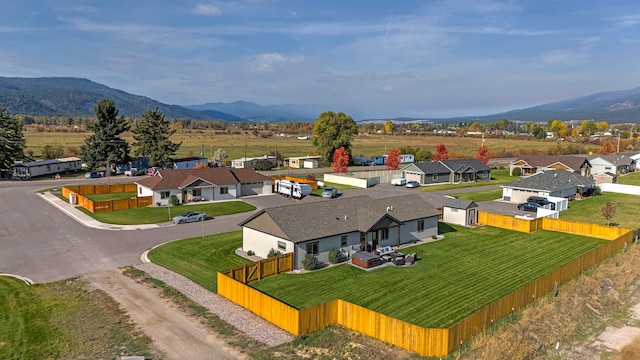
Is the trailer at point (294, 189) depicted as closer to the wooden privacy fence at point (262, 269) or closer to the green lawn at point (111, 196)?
the green lawn at point (111, 196)

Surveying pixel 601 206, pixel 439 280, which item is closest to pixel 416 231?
pixel 439 280

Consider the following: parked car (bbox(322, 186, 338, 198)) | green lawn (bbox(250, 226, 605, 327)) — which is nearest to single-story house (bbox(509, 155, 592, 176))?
parked car (bbox(322, 186, 338, 198))

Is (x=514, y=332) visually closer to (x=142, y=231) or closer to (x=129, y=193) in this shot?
(x=142, y=231)

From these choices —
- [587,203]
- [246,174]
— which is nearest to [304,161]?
[246,174]

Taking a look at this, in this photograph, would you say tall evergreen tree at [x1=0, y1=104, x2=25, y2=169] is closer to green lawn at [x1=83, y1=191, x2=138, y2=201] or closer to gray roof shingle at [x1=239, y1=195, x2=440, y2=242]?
green lawn at [x1=83, y1=191, x2=138, y2=201]

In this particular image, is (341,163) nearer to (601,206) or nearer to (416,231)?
(601,206)

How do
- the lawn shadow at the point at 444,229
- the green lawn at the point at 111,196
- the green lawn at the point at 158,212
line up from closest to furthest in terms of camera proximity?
the lawn shadow at the point at 444,229
the green lawn at the point at 158,212
the green lawn at the point at 111,196

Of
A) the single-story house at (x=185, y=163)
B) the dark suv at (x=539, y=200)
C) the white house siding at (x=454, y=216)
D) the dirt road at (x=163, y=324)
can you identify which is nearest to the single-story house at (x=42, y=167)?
the single-story house at (x=185, y=163)
